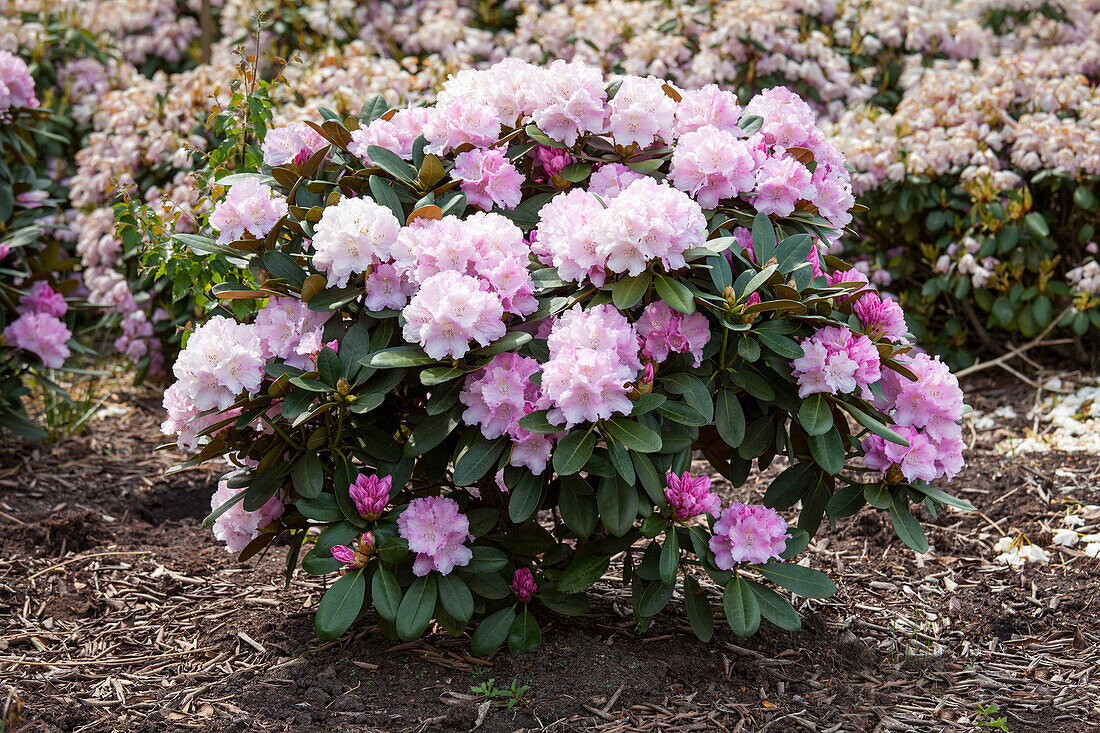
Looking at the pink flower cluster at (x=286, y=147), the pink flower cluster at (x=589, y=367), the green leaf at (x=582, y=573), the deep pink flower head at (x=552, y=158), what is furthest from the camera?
the pink flower cluster at (x=286, y=147)

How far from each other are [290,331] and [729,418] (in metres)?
0.96

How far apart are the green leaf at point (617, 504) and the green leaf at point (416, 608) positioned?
1.37 ft

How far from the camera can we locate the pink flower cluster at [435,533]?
2109 millimetres

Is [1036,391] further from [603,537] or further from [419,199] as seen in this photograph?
[419,199]

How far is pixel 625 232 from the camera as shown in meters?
1.92

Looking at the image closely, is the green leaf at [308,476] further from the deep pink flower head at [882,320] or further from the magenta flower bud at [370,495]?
the deep pink flower head at [882,320]

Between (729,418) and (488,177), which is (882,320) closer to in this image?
(729,418)

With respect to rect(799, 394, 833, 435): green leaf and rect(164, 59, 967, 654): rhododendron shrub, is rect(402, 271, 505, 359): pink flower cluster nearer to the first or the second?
rect(164, 59, 967, 654): rhododendron shrub

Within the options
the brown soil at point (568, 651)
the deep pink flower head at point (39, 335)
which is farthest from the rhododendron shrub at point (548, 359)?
the deep pink flower head at point (39, 335)

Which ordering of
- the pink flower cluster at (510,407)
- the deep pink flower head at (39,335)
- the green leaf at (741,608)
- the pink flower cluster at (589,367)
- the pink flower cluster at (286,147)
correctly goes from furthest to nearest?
1. the deep pink flower head at (39,335)
2. the pink flower cluster at (286,147)
3. the green leaf at (741,608)
4. the pink flower cluster at (510,407)
5. the pink flower cluster at (589,367)

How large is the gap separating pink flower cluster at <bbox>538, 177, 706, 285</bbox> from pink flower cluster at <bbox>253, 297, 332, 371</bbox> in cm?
55

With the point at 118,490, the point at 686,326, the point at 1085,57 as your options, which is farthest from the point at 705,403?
the point at 1085,57

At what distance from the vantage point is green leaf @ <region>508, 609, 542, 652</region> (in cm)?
222

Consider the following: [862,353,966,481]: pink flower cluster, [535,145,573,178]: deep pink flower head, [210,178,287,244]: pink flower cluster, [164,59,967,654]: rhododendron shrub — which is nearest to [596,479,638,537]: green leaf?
[164,59,967,654]: rhododendron shrub
